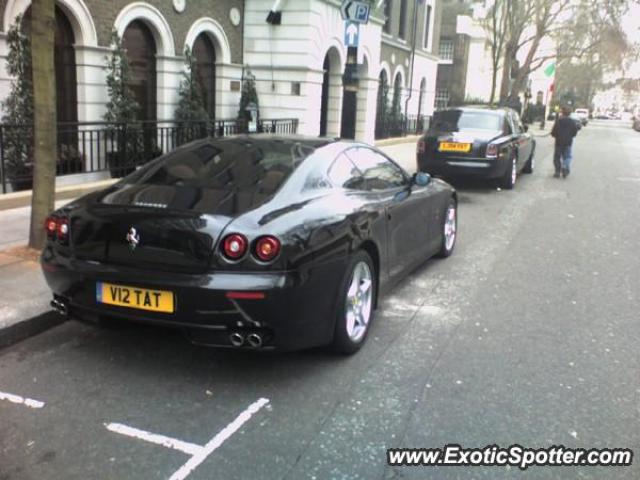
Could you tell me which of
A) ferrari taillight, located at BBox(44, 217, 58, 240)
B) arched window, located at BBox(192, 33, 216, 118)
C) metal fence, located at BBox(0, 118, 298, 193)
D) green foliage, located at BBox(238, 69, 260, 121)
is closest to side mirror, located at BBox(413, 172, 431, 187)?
ferrari taillight, located at BBox(44, 217, 58, 240)

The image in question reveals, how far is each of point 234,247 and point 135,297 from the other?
67 cm

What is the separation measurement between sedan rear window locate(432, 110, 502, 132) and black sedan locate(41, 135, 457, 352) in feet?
28.2

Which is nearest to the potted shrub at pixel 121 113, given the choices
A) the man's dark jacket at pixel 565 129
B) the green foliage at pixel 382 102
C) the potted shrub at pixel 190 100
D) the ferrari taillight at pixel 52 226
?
the potted shrub at pixel 190 100

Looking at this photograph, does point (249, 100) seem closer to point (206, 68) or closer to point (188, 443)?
point (206, 68)

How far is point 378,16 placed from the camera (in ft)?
71.2

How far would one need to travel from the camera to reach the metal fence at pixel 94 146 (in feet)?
29.5

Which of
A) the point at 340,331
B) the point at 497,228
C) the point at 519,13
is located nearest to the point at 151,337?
the point at 340,331

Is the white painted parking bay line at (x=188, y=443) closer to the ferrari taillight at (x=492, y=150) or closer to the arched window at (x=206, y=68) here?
the ferrari taillight at (x=492, y=150)

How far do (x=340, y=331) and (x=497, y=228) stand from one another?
18.9 feet

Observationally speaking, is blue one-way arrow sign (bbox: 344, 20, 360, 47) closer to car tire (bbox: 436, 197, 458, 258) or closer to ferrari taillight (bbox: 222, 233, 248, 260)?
car tire (bbox: 436, 197, 458, 258)

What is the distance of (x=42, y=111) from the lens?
593 cm

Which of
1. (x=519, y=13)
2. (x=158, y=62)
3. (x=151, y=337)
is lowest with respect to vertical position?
(x=151, y=337)

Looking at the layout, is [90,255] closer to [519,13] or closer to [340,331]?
[340,331]

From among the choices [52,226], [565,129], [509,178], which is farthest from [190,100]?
[52,226]
